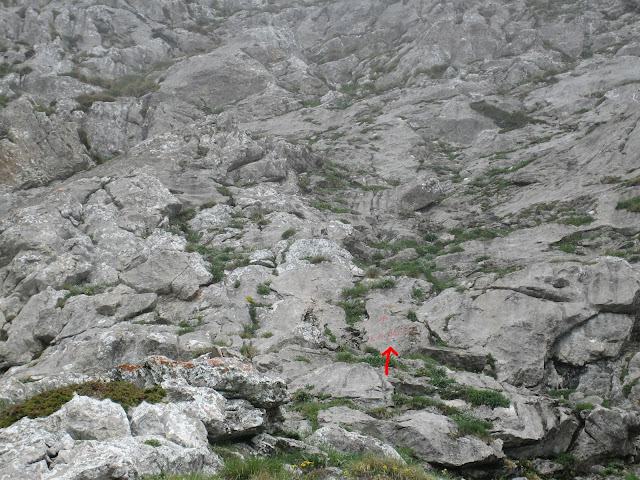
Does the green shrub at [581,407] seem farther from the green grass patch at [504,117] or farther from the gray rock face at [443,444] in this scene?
the green grass patch at [504,117]

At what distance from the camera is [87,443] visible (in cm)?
709

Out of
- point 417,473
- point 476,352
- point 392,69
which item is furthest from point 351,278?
point 392,69

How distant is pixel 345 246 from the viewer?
2311cm

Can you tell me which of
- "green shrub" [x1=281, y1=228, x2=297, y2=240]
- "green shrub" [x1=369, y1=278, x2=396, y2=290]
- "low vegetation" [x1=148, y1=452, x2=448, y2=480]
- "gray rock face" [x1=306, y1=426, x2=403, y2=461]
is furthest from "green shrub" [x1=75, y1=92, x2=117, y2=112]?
"low vegetation" [x1=148, y1=452, x2=448, y2=480]

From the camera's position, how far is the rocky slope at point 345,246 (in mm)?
11891

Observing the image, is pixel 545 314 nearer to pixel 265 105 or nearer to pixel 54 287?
pixel 54 287

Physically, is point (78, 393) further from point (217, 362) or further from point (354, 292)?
point (354, 292)

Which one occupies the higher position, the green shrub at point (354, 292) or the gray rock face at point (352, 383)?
the gray rock face at point (352, 383)

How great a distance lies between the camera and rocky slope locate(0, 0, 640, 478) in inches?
468

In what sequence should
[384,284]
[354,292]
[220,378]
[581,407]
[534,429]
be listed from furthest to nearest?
[384,284]
[354,292]
[581,407]
[534,429]
[220,378]

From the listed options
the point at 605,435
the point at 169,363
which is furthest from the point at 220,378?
the point at 605,435

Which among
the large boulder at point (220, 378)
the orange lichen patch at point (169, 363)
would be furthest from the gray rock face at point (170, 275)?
the large boulder at point (220, 378)

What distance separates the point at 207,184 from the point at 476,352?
16770 mm

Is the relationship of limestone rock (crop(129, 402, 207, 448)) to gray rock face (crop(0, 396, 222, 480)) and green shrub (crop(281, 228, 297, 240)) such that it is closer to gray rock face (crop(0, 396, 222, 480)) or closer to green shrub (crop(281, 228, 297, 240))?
gray rock face (crop(0, 396, 222, 480))
